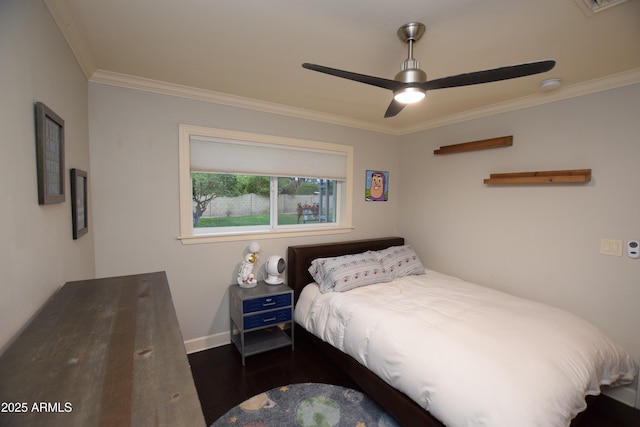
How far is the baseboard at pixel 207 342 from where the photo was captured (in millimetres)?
2668

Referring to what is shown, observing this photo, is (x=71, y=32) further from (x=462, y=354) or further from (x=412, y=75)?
(x=462, y=354)

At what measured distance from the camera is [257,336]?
284 cm

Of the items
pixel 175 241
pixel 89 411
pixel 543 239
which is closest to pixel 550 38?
pixel 543 239

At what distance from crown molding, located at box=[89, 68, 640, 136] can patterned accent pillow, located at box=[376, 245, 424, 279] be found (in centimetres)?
159

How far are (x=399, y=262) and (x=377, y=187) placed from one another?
1.09 m

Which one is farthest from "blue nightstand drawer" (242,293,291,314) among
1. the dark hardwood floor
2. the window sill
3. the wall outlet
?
the wall outlet

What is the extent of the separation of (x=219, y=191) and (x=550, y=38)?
9.11ft

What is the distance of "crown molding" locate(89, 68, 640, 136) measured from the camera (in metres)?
2.16

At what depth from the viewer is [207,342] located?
108 inches

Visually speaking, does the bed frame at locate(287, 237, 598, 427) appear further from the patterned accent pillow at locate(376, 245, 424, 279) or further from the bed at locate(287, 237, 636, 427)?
the patterned accent pillow at locate(376, 245, 424, 279)

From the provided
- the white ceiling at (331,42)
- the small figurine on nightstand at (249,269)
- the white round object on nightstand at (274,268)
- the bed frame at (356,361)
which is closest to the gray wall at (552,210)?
the white ceiling at (331,42)

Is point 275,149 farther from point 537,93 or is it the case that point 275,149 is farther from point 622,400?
point 622,400

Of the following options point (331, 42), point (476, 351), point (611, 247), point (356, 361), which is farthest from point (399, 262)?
point (331, 42)

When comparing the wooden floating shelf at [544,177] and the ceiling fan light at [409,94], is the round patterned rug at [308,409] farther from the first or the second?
the wooden floating shelf at [544,177]
